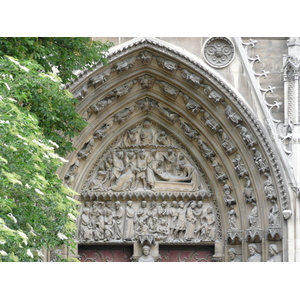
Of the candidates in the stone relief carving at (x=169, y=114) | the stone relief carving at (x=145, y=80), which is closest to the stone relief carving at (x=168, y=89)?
the stone relief carving at (x=145, y=80)

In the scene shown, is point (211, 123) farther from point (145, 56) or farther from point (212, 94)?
point (145, 56)

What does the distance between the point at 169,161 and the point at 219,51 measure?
2652mm

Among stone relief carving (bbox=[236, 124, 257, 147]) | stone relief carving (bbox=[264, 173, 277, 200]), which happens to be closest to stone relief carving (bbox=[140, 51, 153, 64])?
stone relief carving (bbox=[236, 124, 257, 147])

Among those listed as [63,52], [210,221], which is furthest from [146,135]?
[63,52]

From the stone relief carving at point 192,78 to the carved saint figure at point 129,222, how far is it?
285 cm

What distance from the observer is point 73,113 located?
15.2 meters

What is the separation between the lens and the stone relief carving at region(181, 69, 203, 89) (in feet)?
62.7

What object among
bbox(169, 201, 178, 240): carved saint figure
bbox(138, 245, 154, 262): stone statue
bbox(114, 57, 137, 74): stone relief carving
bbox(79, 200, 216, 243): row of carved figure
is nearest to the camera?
bbox(114, 57, 137, 74): stone relief carving

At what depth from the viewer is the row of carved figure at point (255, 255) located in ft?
60.6

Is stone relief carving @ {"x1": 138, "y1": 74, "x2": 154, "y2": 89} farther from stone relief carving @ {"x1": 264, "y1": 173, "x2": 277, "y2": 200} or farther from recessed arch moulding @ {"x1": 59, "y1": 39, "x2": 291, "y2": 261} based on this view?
stone relief carving @ {"x1": 264, "y1": 173, "x2": 277, "y2": 200}

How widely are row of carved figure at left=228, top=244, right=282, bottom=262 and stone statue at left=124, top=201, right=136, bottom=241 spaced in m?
2.08

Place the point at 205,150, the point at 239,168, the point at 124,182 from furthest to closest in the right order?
1. the point at 124,182
2. the point at 205,150
3. the point at 239,168

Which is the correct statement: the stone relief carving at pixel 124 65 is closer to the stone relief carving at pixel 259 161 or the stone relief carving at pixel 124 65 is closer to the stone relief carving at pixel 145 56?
the stone relief carving at pixel 145 56

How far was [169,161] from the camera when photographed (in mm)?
20172
